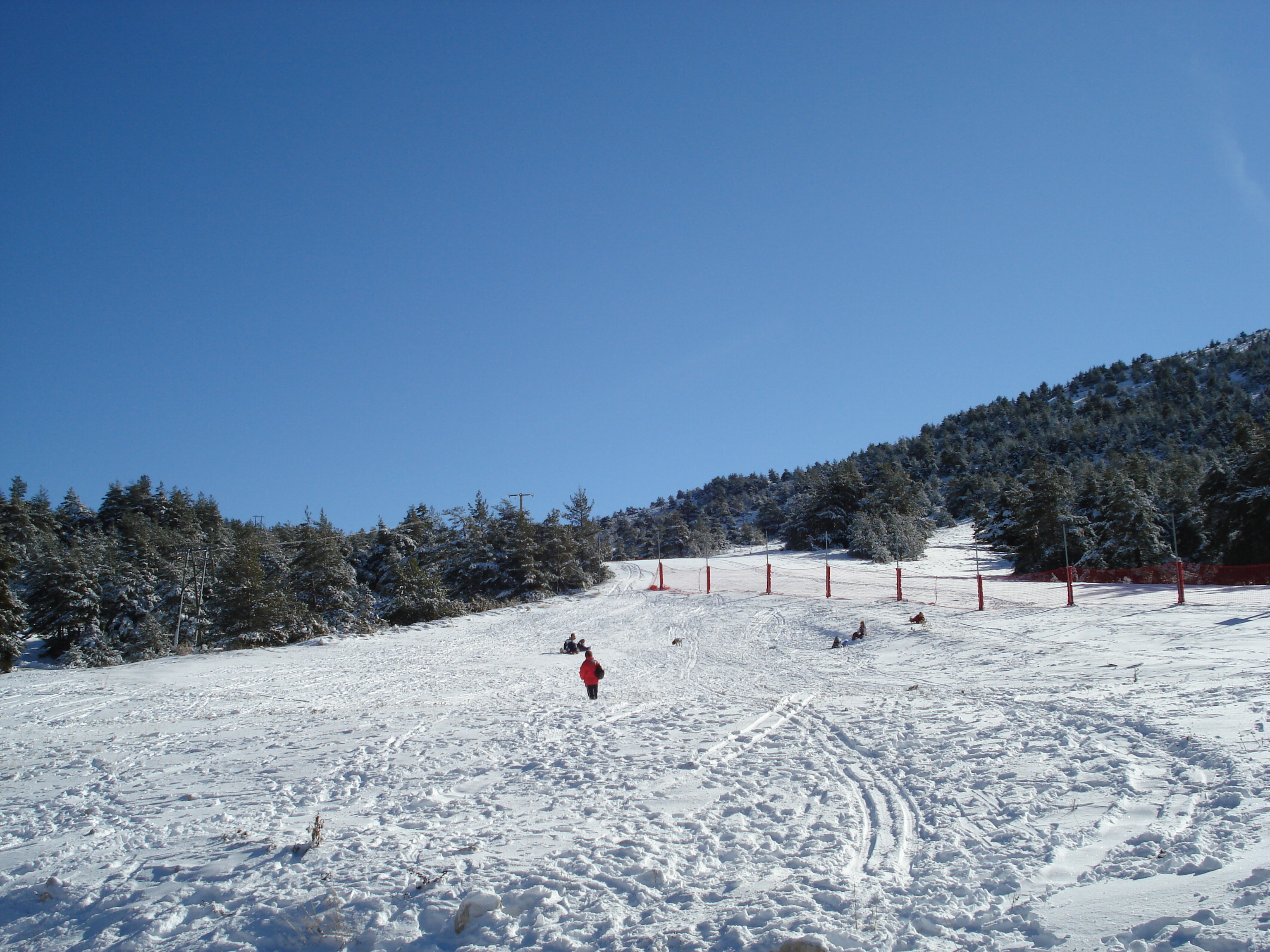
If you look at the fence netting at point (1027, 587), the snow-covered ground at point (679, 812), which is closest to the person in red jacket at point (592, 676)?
the snow-covered ground at point (679, 812)

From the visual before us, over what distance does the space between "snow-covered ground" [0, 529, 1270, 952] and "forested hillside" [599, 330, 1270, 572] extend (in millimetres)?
33302

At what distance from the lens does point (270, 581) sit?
33.2 metres

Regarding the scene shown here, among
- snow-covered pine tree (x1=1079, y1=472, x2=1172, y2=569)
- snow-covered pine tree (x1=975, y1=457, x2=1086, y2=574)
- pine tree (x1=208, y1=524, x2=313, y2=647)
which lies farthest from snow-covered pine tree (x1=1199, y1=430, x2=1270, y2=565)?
pine tree (x1=208, y1=524, x2=313, y2=647)

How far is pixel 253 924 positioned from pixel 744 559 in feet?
173

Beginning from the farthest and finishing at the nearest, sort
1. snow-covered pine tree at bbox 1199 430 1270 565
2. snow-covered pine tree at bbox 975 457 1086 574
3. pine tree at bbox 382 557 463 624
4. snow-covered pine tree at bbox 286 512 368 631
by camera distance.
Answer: snow-covered pine tree at bbox 975 457 1086 574 → snow-covered pine tree at bbox 286 512 368 631 → pine tree at bbox 382 557 463 624 → snow-covered pine tree at bbox 1199 430 1270 565

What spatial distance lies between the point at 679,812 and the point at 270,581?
31.2 meters

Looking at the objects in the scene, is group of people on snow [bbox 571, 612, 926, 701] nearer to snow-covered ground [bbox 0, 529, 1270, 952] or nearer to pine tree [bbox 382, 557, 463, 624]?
snow-covered ground [bbox 0, 529, 1270, 952]

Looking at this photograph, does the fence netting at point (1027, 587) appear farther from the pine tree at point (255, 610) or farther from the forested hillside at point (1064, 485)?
the pine tree at point (255, 610)

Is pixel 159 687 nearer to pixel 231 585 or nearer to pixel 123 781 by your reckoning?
pixel 123 781

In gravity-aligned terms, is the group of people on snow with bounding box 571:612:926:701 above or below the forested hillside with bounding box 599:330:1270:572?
below

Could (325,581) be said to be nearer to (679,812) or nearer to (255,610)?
(255,610)

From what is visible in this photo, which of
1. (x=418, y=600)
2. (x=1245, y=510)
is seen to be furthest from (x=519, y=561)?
(x=1245, y=510)

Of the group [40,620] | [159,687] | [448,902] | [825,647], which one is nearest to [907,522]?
[825,647]

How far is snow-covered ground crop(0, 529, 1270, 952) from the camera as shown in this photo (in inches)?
215
